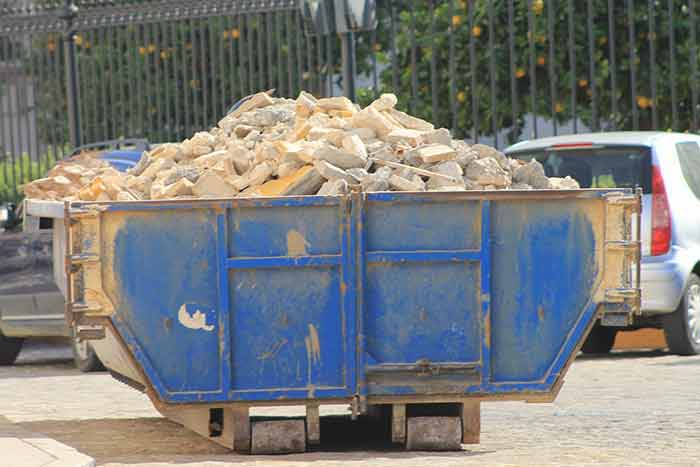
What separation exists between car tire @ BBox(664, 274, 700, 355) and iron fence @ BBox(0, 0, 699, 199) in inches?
119

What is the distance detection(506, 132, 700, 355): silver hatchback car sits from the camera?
13.4m

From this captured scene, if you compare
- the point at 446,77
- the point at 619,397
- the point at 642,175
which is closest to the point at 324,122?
the point at 619,397

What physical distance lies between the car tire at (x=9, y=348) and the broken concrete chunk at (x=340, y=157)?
6.63 m

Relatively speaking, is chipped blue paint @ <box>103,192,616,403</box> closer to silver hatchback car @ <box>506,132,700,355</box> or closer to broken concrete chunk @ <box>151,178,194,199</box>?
broken concrete chunk @ <box>151,178,194,199</box>

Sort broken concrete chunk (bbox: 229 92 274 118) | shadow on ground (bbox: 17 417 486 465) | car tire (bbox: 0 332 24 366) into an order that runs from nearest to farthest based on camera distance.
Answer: shadow on ground (bbox: 17 417 486 465)
broken concrete chunk (bbox: 229 92 274 118)
car tire (bbox: 0 332 24 366)

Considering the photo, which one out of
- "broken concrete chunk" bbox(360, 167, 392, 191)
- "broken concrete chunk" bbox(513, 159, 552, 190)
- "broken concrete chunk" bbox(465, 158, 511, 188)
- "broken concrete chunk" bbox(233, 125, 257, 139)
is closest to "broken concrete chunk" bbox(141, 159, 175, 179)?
"broken concrete chunk" bbox(233, 125, 257, 139)

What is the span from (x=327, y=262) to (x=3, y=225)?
7102 millimetres

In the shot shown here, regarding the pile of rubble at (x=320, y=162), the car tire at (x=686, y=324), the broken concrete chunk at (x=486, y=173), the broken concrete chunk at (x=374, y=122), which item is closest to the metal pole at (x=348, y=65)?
the car tire at (x=686, y=324)

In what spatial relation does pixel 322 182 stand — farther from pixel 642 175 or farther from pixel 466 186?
pixel 642 175

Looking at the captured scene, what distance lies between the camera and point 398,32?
2059cm

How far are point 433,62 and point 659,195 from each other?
452 cm

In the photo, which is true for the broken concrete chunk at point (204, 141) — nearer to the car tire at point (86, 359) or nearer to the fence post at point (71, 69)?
the car tire at point (86, 359)

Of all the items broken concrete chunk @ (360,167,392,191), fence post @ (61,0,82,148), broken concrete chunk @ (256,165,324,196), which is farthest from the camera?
fence post @ (61,0,82,148)

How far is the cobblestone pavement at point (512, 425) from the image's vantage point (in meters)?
8.84
